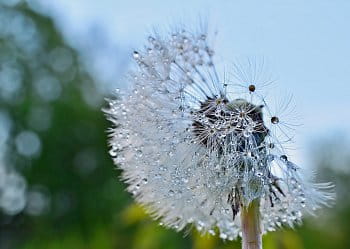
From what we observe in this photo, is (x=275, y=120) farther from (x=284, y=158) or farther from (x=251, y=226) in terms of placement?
(x=251, y=226)

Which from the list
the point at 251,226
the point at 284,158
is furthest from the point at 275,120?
the point at 251,226

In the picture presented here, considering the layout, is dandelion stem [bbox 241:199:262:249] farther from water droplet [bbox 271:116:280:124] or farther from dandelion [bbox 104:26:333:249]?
water droplet [bbox 271:116:280:124]

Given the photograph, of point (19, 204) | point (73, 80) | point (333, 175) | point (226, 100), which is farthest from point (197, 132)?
point (333, 175)

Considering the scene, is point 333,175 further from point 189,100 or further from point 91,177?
point 189,100

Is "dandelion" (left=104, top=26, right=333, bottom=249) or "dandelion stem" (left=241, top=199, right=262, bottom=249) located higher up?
"dandelion" (left=104, top=26, right=333, bottom=249)

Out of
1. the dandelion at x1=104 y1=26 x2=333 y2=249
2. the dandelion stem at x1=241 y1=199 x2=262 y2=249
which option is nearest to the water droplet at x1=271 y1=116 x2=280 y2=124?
the dandelion at x1=104 y1=26 x2=333 y2=249

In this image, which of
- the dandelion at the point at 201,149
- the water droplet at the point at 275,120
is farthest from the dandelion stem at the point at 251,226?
the water droplet at the point at 275,120

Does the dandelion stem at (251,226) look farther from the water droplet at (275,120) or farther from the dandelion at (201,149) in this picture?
the water droplet at (275,120)
